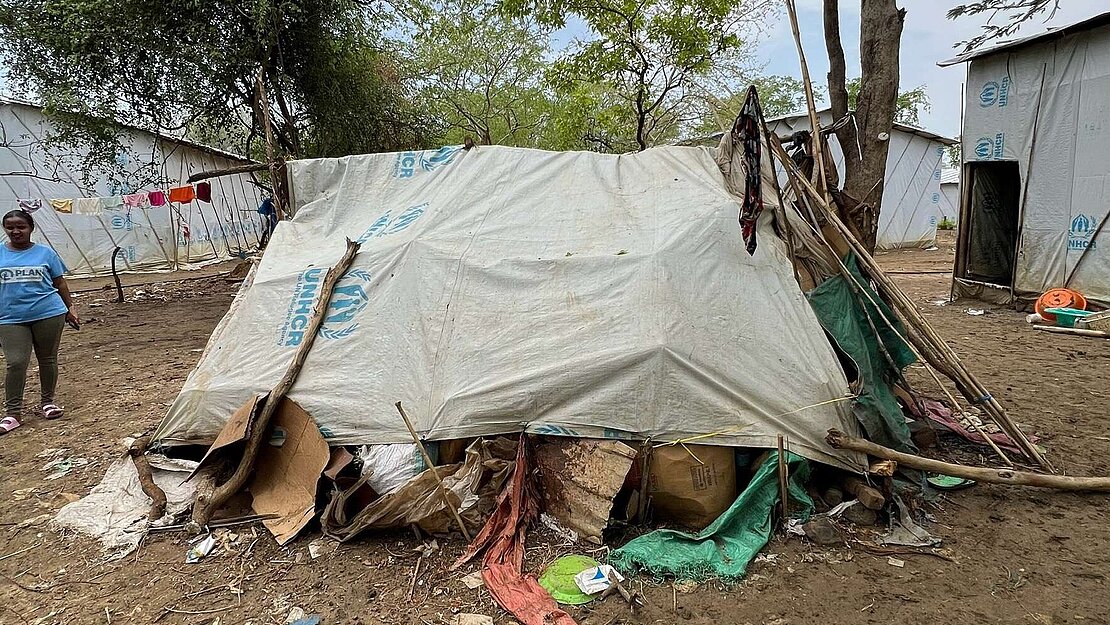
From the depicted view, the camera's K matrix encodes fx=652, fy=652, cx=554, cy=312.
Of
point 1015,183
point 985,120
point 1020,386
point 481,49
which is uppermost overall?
point 481,49

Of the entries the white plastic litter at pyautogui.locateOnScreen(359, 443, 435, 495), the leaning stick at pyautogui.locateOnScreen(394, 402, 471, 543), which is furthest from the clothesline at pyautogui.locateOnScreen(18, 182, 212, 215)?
the leaning stick at pyautogui.locateOnScreen(394, 402, 471, 543)

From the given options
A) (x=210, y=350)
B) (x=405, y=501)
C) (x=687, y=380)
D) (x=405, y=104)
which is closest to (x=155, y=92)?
(x=405, y=104)

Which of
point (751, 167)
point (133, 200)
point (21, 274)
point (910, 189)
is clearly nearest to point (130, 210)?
point (133, 200)

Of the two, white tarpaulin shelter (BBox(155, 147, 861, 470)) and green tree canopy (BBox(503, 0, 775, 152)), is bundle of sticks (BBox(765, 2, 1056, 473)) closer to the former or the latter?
white tarpaulin shelter (BBox(155, 147, 861, 470))

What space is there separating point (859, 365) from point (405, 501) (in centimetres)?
239

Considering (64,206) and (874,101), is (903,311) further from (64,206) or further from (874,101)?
(64,206)

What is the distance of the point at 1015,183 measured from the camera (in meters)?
9.22

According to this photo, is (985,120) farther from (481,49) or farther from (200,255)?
(200,255)

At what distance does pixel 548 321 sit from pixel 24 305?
12.4 ft

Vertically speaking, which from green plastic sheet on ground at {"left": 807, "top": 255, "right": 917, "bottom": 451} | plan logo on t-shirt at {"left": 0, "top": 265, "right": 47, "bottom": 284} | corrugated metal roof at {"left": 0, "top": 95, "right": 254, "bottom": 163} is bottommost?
green plastic sheet on ground at {"left": 807, "top": 255, "right": 917, "bottom": 451}

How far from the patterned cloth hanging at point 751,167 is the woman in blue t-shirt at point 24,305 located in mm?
4627

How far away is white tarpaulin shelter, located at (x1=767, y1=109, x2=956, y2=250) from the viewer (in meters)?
15.8

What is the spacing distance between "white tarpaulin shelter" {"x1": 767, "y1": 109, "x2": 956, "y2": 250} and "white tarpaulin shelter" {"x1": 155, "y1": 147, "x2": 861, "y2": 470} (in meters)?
13.1

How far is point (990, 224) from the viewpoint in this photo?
30.1 feet
